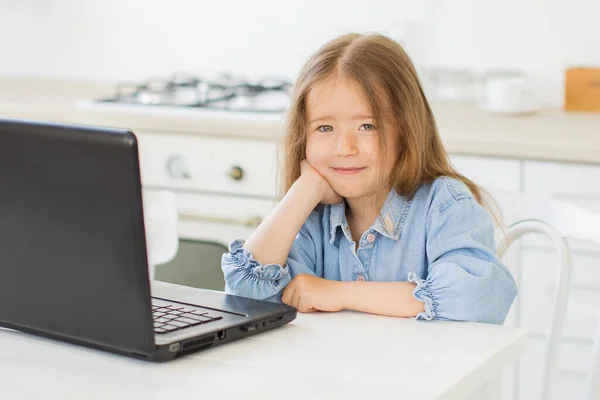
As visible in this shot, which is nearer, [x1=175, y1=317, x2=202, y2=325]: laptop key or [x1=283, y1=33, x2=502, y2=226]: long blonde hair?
[x1=175, y1=317, x2=202, y2=325]: laptop key

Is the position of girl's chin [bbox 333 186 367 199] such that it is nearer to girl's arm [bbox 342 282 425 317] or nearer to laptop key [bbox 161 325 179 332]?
girl's arm [bbox 342 282 425 317]

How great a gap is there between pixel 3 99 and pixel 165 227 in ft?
4.50

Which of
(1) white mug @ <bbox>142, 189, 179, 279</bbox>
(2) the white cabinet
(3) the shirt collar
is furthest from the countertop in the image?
(2) the white cabinet

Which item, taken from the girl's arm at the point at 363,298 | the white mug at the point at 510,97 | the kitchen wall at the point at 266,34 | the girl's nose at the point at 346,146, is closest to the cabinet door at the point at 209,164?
the kitchen wall at the point at 266,34

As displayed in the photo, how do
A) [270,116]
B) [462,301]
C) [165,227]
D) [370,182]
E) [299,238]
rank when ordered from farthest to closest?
[270,116] < [165,227] < [299,238] < [370,182] < [462,301]

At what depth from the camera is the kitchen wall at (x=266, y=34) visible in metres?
2.86

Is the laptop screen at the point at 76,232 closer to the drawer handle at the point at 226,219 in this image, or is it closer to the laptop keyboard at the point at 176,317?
the laptop keyboard at the point at 176,317

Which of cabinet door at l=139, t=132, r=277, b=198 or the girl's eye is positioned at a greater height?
the girl's eye

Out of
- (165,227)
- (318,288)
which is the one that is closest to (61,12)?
(165,227)

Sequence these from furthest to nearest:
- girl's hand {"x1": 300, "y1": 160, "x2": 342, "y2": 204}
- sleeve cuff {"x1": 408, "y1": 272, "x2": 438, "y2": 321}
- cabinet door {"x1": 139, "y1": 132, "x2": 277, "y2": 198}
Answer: cabinet door {"x1": 139, "y1": 132, "x2": 277, "y2": 198} < girl's hand {"x1": 300, "y1": 160, "x2": 342, "y2": 204} < sleeve cuff {"x1": 408, "y1": 272, "x2": 438, "y2": 321}

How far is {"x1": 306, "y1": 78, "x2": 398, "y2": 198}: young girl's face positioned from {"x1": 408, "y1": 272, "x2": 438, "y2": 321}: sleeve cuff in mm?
195

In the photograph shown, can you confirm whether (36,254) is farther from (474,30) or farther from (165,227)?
(474,30)

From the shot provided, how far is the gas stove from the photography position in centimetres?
280

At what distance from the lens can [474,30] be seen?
294 cm
